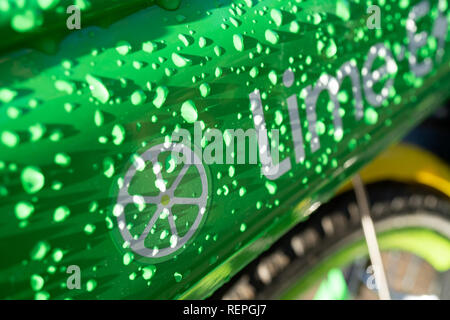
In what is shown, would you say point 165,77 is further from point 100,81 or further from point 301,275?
point 301,275

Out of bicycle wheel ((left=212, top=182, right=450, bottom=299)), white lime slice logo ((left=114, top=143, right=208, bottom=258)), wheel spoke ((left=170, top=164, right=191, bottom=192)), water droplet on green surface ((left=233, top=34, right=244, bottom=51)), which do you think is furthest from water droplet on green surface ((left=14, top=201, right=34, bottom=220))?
bicycle wheel ((left=212, top=182, right=450, bottom=299))

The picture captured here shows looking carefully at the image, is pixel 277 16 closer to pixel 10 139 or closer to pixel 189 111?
pixel 189 111

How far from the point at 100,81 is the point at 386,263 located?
1785 millimetres

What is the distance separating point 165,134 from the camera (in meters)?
0.82

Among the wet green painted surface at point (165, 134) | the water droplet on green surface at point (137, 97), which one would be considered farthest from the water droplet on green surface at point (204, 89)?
the water droplet on green surface at point (137, 97)

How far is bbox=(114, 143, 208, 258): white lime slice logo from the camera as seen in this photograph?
2.63 ft

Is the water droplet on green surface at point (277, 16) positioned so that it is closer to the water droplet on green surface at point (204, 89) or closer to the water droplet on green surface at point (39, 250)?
the water droplet on green surface at point (204, 89)

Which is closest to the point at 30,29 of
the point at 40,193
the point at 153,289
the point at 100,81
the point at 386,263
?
the point at 100,81

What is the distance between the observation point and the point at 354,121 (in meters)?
1.22

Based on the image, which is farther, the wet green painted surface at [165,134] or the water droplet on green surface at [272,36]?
the water droplet on green surface at [272,36]

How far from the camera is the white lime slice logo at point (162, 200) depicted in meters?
0.80

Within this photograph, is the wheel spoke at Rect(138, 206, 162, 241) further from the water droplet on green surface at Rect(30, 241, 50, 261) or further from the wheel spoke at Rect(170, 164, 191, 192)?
the water droplet on green surface at Rect(30, 241, 50, 261)

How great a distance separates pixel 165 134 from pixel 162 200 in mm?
113

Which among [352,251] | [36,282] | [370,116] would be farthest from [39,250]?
[352,251]
